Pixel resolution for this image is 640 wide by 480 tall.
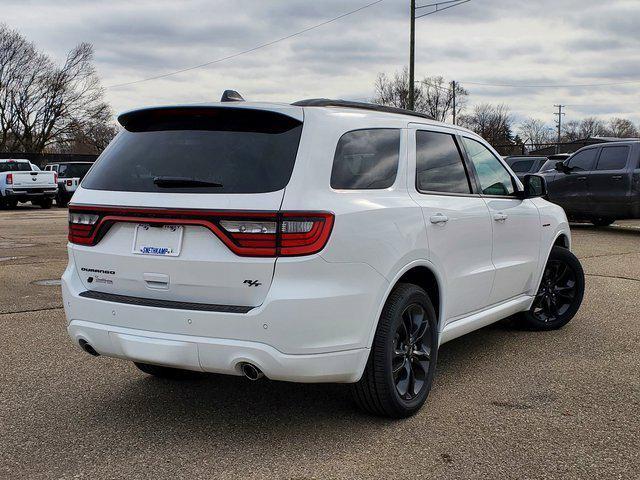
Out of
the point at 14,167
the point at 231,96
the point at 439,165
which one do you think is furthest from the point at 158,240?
the point at 14,167

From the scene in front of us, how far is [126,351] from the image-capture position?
3.65 metres

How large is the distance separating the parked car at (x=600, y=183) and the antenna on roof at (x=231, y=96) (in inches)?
471

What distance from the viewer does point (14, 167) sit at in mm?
27031

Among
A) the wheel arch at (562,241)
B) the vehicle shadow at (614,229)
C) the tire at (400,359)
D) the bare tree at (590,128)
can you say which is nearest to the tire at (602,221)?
the vehicle shadow at (614,229)

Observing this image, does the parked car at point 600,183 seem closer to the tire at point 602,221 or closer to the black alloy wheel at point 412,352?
the tire at point 602,221

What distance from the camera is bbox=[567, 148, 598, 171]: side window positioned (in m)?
15.3

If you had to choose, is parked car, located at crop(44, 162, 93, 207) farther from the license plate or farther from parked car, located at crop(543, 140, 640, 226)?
the license plate

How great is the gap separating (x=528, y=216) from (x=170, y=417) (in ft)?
10.2

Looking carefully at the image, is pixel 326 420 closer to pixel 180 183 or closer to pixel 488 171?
pixel 180 183

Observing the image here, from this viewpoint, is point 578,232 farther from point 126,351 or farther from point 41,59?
point 41,59

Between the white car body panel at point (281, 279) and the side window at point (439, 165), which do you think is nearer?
the white car body panel at point (281, 279)

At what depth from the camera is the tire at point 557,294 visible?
20.0 ft

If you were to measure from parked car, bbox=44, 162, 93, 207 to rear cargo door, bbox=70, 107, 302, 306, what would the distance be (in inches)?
956

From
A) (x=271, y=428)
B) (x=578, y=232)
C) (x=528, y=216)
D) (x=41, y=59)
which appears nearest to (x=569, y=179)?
(x=578, y=232)
